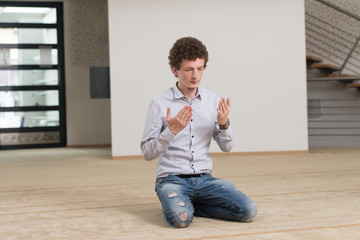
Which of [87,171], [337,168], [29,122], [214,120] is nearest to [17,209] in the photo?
[214,120]

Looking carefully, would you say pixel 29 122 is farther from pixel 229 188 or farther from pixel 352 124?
pixel 229 188

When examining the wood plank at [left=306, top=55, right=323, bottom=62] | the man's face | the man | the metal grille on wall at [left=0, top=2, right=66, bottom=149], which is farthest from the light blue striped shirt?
the metal grille on wall at [left=0, top=2, right=66, bottom=149]

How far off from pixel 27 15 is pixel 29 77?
3.17 ft

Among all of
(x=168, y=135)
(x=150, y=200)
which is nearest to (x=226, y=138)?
(x=168, y=135)

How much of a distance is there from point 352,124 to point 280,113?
1.79m

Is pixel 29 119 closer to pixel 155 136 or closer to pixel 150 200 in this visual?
pixel 150 200

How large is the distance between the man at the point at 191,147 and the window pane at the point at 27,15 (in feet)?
18.3

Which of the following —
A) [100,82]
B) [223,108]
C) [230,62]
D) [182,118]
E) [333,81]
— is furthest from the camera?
[333,81]

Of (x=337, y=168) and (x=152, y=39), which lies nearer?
(x=337, y=168)

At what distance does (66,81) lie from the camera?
24.8ft

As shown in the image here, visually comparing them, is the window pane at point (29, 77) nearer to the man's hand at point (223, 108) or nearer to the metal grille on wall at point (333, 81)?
the metal grille on wall at point (333, 81)

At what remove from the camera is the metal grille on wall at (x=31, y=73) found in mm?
7367

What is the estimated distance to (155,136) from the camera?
7.79ft

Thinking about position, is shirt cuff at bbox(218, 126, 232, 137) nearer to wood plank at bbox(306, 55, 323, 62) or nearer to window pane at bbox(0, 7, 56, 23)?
wood plank at bbox(306, 55, 323, 62)
